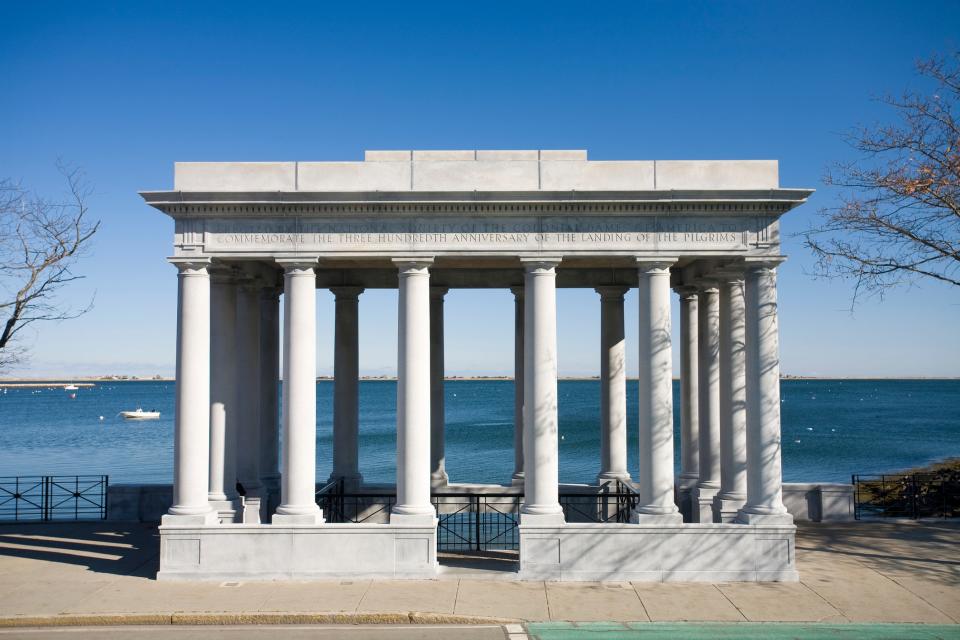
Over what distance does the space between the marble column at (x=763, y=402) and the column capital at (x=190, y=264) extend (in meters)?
14.1

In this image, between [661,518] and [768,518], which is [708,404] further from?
[661,518]

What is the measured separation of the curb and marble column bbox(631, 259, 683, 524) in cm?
555

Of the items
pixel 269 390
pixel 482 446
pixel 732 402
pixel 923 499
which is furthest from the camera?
pixel 482 446

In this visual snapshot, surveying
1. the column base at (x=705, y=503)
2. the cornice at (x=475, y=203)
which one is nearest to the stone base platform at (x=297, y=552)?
the cornice at (x=475, y=203)

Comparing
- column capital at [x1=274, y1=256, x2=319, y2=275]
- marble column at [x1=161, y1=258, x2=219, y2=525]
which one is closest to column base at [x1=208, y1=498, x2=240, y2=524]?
marble column at [x1=161, y1=258, x2=219, y2=525]

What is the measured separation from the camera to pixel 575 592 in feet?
55.5

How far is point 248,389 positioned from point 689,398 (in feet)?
46.7

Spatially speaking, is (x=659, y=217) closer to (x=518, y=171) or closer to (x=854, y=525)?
(x=518, y=171)

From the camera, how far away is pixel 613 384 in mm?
25609

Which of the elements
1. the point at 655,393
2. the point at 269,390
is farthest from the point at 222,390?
the point at 655,393

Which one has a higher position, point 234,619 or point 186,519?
point 186,519

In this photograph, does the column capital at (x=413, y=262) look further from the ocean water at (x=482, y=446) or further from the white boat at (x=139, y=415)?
the white boat at (x=139, y=415)

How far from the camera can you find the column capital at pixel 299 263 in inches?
742

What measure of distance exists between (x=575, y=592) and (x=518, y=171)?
34.2 feet
